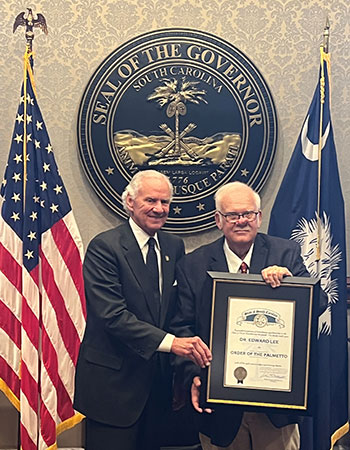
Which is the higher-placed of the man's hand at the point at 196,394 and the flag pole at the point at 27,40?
the flag pole at the point at 27,40

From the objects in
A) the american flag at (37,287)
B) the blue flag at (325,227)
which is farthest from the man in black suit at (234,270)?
the american flag at (37,287)

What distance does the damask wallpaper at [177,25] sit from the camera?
3777 millimetres

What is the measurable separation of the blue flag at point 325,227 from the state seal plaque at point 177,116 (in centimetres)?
36

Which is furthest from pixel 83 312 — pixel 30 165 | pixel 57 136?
pixel 57 136

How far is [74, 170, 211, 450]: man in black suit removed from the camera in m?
3.12

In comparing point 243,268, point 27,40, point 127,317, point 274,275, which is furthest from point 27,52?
point 274,275

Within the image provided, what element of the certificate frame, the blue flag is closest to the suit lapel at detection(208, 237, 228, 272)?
the certificate frame

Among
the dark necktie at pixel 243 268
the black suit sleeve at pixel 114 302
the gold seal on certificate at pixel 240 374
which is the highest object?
the dark necktie at pixel 243 268

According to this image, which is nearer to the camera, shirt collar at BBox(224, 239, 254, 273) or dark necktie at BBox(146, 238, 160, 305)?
shirt collar at BBox(224, 239, 254, 273)

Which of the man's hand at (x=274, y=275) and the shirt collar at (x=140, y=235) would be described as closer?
the man's hand at (x=274, y=275)

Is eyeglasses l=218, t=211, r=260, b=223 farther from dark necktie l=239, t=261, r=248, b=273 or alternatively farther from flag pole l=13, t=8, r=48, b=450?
flag pole l=13, t=8, r=48, b=450

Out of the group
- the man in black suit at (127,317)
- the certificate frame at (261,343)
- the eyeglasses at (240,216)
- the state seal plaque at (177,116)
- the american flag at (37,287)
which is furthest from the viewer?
the state seal plaque at (177,116)

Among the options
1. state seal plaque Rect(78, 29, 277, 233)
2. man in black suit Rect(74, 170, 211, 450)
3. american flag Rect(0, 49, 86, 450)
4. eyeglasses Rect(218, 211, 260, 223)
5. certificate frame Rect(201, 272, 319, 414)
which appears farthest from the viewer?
state seal plaque Rect(78, 29, 277, 233)

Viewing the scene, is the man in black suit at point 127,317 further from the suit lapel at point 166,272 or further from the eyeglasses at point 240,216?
the eyeglasses at point 240,216
